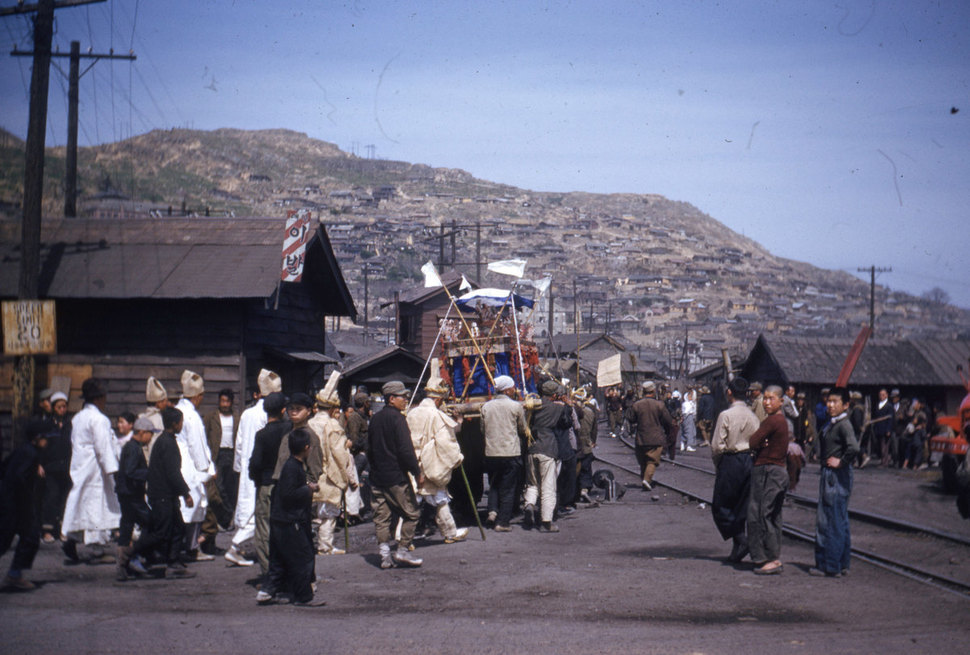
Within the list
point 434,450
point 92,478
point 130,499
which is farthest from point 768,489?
point 92,478

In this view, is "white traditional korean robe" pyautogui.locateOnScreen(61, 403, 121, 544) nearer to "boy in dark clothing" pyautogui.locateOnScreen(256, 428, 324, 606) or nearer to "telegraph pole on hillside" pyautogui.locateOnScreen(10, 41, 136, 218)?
"boy in dark clothing" pyautogui.locateOnScreen(256, 428, 324, 606)

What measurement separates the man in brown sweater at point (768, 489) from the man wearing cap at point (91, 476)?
23.9 ft

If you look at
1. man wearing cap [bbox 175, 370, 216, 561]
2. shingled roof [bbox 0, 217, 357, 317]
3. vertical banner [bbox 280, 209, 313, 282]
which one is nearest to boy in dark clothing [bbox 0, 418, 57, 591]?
man wearing cap [bbox 175, 370, 216, 561]

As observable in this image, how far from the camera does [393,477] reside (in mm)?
11188

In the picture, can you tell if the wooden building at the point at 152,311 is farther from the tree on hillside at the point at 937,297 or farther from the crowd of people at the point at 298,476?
the tree on hillside at the point at 937,297

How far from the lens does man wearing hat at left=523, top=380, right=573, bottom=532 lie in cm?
1439

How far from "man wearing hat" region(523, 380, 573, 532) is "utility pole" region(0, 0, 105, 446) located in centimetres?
752

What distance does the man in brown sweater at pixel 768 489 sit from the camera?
10.6m

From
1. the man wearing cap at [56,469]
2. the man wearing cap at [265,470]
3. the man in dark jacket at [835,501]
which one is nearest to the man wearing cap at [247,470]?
the man wearing cap at [265,470]

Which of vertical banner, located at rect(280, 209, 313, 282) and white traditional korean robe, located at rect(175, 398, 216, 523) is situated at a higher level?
vertical banner, located at rect(280, 209, 313, 282)

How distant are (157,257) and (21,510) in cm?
1034

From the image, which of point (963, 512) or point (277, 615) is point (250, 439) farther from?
point (963, 512)

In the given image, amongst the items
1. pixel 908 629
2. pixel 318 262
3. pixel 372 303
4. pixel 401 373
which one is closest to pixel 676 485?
pixel 318 262

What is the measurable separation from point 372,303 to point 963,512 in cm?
13448
